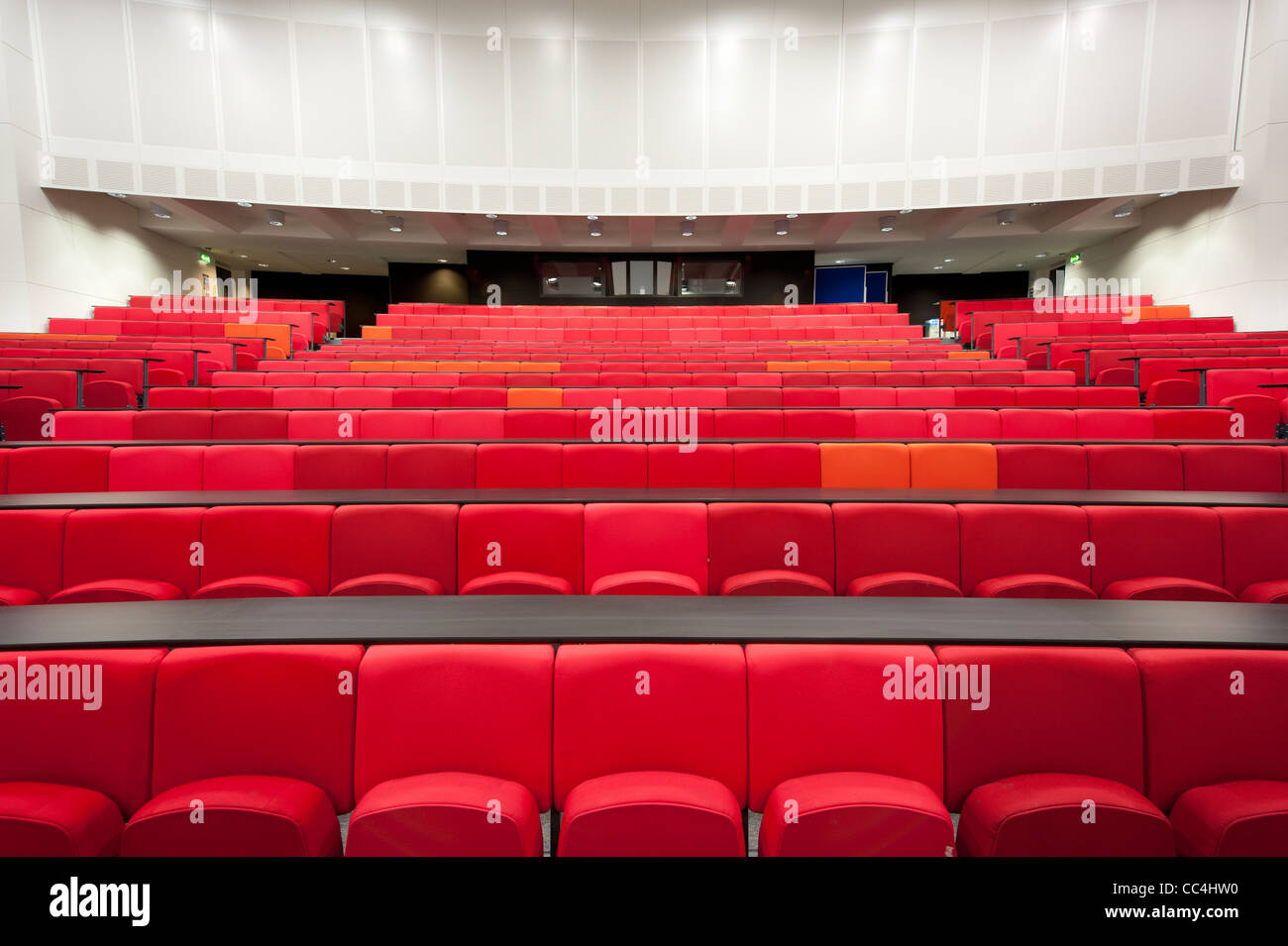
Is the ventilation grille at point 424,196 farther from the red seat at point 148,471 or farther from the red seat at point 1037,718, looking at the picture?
the red seat at point 1037,718

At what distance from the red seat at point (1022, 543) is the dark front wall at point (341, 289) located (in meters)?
11.6

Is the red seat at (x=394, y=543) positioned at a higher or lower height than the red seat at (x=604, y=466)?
lower

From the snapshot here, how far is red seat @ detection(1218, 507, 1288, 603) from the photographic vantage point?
5.69 ft

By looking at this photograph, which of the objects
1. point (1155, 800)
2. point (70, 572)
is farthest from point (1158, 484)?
point (70, 572)

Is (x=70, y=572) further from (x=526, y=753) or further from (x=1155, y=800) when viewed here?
(x=1155, y=800)

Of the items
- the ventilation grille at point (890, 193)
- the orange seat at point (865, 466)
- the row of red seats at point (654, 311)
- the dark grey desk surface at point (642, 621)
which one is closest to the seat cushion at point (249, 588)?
the dark grey desk surface at point (642, 621)

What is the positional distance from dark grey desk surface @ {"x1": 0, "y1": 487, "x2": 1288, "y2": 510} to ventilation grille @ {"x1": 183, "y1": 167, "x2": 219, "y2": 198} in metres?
6.61

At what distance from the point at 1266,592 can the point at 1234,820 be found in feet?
3.65

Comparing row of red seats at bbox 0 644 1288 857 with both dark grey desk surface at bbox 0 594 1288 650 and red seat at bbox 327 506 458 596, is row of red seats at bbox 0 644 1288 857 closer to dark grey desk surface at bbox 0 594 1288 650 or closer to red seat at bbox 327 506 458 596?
dark grey desk surface at bbox 0 594 1288 650

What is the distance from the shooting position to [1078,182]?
6.87m

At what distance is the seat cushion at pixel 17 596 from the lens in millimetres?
1573

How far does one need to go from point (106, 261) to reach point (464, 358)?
534 cm

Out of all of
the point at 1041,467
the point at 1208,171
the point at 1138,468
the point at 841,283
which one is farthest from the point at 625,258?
the point at 1138,468
